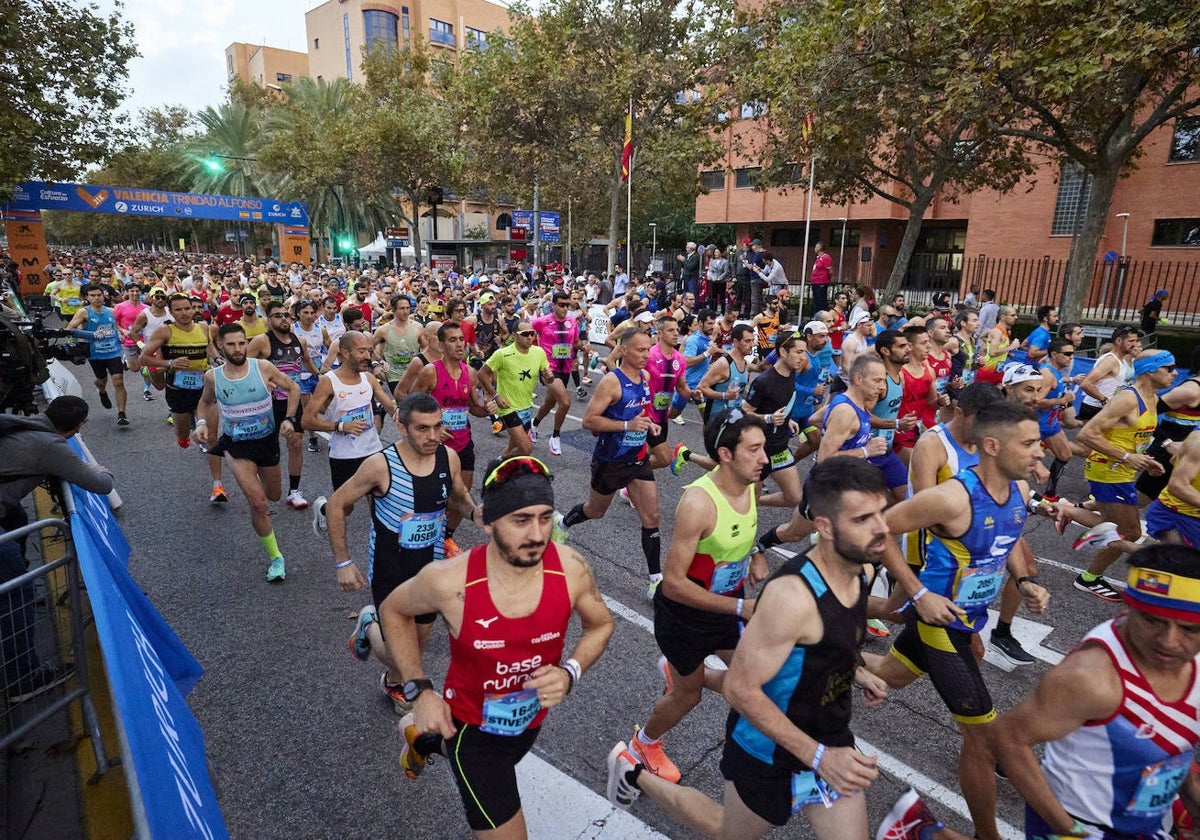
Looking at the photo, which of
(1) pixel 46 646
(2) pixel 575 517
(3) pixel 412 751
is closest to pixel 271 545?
(1) pixel 46 646

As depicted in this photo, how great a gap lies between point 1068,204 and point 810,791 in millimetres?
29491

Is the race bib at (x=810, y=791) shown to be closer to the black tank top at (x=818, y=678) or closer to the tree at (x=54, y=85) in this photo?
the black tank top at (x=818, y=678)

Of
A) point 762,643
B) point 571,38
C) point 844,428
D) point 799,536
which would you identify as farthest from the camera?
point 571,38

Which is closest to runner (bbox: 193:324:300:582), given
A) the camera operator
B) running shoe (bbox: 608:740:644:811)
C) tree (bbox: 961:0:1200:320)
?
the camera operator

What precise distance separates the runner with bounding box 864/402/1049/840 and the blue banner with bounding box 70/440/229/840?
2.97 meters

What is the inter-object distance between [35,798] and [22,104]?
24965 mm

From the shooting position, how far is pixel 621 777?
10.3 ft

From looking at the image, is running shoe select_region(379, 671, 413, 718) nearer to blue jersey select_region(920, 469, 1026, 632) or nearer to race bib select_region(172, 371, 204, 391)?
blue jersey select_region(920, 469, 1026, 632)

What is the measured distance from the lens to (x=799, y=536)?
222 inches

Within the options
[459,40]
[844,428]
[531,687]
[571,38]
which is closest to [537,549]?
[531,687]

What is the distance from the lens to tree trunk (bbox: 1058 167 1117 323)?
1441 centimetres

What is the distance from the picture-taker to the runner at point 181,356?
8.18m

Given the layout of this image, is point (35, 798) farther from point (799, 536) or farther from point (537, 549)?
point (799, 536)

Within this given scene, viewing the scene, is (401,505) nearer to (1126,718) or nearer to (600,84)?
(1126,718)
